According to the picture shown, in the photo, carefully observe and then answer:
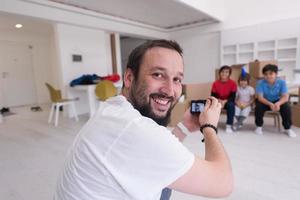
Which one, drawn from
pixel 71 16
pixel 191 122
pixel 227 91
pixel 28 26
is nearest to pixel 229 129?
pixel 227 91

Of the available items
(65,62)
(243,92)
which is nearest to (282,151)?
(243,92)

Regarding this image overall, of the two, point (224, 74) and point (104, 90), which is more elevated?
point (224, 74)

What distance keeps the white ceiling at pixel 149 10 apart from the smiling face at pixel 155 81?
3556 millimetres

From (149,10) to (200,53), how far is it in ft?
7.88

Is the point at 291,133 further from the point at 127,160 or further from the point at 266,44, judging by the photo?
the point at 266,44

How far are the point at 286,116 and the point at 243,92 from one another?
64 centimetres

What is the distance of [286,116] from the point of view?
273cm

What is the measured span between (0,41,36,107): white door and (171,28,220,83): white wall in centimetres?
469

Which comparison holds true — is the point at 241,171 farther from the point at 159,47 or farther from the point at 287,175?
the point at 159,47

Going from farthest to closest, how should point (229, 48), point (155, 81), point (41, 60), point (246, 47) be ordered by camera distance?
point (41, 60)
point (229, 48)
point (246, 47)
point (155, 81)

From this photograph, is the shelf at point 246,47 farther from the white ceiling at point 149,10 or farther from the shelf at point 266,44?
the white ceiling at point 149,10

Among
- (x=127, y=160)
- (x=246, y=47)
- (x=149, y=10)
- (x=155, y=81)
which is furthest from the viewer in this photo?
(x=246, y=47)

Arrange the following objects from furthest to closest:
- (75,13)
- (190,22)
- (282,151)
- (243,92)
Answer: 1. (190,22)
2. (75,13)
3. (243,92)
4. (282,151)

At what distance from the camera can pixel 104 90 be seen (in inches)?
150
